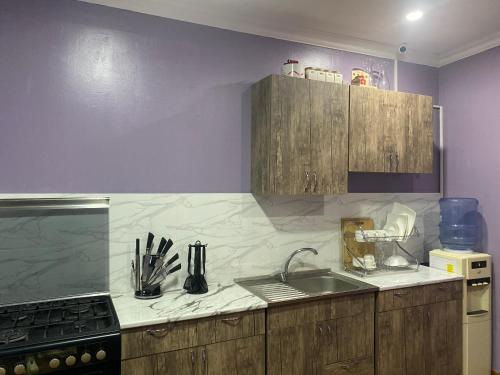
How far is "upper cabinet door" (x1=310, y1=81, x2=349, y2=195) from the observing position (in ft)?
8.38

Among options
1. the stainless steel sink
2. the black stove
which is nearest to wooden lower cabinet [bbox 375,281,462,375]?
the stainless steel sink

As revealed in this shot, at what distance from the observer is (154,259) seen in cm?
228

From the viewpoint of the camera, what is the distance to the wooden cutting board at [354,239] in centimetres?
296

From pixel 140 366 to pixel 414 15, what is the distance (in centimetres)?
273

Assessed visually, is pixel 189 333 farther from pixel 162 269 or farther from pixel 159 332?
pixel 162 269

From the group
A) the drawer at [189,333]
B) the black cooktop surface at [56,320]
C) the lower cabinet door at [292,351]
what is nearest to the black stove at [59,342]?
the black cooktop surface at [56,320]

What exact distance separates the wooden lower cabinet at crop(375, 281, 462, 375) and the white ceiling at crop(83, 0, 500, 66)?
6.16ft

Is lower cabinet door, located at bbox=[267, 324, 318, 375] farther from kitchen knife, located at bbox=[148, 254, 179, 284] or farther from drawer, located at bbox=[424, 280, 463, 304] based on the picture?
drawer, located at bbox=[424, 280, 463, 304]

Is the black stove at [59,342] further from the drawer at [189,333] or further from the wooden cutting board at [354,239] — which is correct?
the wooden cutting board at [354,239]

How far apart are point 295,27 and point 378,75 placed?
85cm

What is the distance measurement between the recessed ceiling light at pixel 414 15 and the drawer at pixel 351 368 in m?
2.31

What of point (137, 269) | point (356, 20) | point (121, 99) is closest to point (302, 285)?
point (137, 269)

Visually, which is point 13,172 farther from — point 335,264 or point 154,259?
point 335,264

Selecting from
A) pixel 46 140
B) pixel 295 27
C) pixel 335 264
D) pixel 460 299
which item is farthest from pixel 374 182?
pixel 46 140
